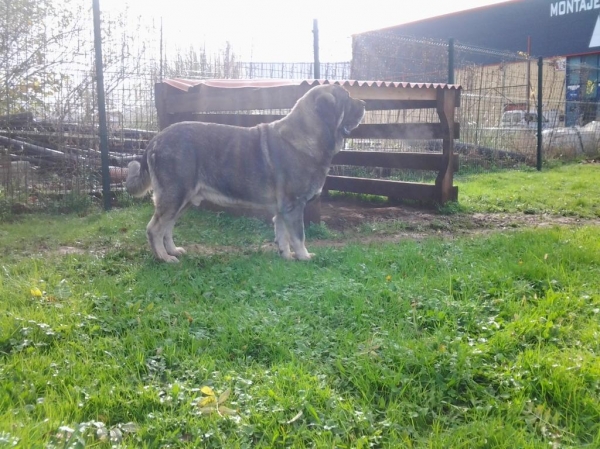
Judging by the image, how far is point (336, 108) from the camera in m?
6.01

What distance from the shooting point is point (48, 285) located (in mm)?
4477

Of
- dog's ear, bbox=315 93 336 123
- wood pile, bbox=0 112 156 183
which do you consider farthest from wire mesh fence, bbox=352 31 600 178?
dog's ear, bbox=315 93 336 123

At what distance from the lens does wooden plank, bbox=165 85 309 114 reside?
23.3ft

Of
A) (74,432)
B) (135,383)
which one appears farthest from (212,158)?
(74,432)

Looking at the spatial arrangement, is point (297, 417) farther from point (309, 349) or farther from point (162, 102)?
point (162, 102)

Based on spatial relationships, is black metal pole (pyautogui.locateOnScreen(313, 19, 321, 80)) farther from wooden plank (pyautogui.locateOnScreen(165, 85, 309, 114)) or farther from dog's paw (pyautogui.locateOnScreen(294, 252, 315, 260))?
dog's paw (pyautogui.locateOnScreen(294, 252, 315, 260))

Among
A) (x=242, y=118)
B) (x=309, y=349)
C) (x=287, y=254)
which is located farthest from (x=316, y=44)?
(x=309, y=349)

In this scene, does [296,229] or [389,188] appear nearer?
[296,229]

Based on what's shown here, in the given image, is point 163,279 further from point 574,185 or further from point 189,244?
point 574,185

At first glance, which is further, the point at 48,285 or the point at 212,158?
the point at 212,158

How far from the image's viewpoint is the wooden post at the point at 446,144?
28.1 ft

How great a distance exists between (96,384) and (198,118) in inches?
266

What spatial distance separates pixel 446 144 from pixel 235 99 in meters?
3.36

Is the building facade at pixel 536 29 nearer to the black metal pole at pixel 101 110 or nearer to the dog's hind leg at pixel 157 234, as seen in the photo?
the black metal pole at pixel 101 110
